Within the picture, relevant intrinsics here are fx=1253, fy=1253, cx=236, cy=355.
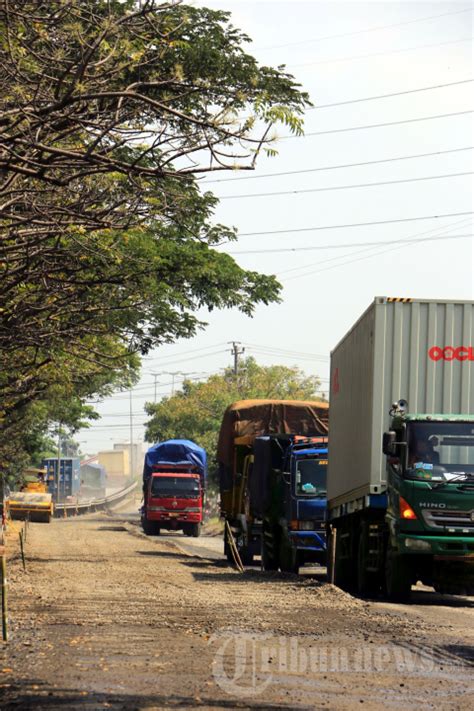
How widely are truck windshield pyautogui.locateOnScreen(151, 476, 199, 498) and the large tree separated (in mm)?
15200

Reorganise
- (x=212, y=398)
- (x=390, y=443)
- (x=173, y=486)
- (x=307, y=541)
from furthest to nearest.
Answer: (x=212, y=398), (x=173, y=486), (x=307, y=541), (x=390, y=443)

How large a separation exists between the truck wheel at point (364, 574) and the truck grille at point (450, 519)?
89.7 inches

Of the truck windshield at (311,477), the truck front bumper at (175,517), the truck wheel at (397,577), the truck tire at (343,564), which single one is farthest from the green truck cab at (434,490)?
the truck front bumper at (175,517)

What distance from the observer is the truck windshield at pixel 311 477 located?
25.7 metres

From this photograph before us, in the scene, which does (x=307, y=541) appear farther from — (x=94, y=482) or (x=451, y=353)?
(x=94, y=482)

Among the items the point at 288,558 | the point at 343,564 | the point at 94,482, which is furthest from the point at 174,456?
the point at 94,482

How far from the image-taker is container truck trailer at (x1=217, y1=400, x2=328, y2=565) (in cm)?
2983

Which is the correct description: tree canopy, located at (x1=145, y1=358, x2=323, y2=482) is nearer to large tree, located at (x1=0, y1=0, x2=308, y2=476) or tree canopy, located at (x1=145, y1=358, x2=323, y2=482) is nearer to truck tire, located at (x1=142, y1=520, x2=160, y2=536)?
truck tire, located at (x1=142, y1=520, x2=160, y2=536)

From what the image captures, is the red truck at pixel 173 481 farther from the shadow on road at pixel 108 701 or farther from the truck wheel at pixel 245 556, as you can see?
the shadow on road at pixel 108 701

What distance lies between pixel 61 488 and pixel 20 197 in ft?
306

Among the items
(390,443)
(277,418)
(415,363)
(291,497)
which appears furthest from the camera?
(277,418)

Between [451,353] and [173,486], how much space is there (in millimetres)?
35676

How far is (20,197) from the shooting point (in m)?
14.2

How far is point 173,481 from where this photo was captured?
54.0m
